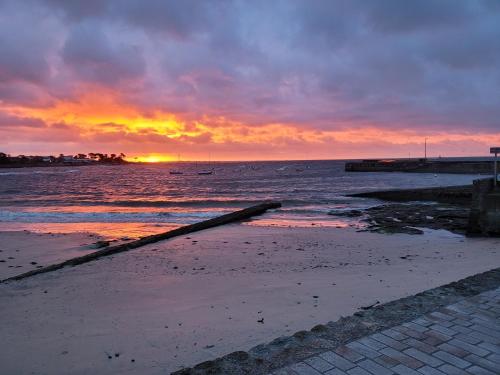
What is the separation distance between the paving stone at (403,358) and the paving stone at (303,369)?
0.86m

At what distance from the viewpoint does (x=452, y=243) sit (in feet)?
44.5

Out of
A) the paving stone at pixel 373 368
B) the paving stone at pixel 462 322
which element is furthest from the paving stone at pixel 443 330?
the paving stone at pixel 373 368

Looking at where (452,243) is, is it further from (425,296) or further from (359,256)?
(425,296)

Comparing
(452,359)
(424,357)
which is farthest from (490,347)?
(424,357)

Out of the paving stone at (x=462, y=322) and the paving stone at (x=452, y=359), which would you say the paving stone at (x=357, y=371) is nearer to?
the paving stone at (x=452, y=359)

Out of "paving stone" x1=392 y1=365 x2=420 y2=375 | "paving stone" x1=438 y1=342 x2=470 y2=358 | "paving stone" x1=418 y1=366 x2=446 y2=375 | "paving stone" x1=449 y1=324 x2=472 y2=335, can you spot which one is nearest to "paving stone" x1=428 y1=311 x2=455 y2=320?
"paving stone" x1=449 y1=324 x2=472 y2=335

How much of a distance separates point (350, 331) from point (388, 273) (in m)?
5.10

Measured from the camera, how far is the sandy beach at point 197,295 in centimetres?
541

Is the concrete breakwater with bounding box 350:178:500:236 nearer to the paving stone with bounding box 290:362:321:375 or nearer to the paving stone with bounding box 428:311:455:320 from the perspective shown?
the paving stone with bounding box 428:311:455:320

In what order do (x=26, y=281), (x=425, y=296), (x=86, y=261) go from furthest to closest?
(x=86, y=261) → (x=26, y=281) → (x=425, y=296)

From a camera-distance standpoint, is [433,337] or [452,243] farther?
[452,243]

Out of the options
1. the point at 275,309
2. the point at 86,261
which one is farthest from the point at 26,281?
the point at 275,309

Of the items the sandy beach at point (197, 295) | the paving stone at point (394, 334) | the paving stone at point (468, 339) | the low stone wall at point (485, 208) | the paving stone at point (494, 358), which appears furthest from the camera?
the low stone wall at point (485, 208)

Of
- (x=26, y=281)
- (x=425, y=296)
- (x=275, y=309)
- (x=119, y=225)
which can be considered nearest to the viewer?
(x=425, y=296)
